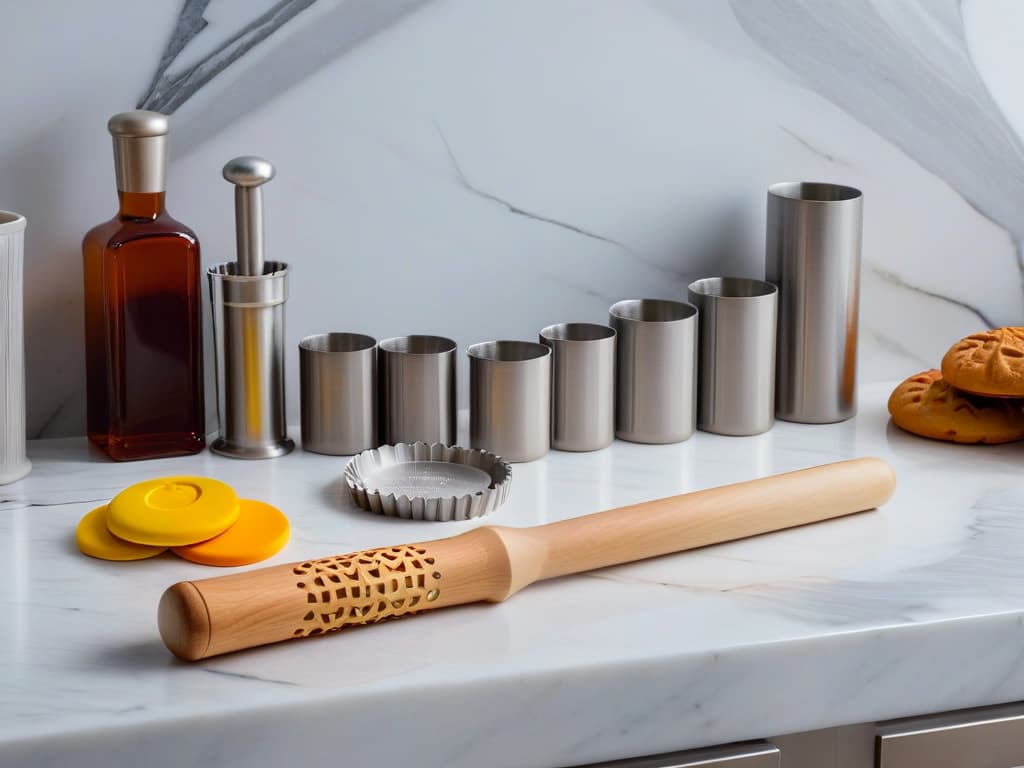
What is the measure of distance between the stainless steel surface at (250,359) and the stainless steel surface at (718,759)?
41cm

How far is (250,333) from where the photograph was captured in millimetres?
917

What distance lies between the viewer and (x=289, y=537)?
0.80m

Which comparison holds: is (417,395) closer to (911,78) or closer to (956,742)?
(956,742)

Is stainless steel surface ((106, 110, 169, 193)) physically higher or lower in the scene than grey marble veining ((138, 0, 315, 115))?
lower

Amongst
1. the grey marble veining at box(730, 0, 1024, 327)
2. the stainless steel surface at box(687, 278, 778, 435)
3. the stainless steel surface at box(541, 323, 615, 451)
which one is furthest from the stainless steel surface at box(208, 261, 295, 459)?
the grey marble veining at box(730, 0, 1024, 327)

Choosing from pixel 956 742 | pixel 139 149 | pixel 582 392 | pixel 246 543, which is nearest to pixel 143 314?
pixel 139 149

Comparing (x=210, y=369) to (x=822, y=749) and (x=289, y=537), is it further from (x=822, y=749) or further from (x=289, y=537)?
(x=822, y=749)

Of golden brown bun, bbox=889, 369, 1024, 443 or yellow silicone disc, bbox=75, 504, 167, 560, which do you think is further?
golden brown bun, bbox=889, 369, 1024, 443

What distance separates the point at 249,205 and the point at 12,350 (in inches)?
7.7

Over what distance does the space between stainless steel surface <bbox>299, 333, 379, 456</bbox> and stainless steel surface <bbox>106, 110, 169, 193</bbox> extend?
17 cm

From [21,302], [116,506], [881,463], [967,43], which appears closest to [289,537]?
[116,506]

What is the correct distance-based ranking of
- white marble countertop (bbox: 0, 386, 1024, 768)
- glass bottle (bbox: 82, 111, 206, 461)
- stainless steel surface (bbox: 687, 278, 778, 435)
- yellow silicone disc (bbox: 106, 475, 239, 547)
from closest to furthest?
white marble countertop (bbox: 0, 386, 1024, 768) < yellow silicone disc (bbox: 106, 475, 239, 547) < glass bottle (bbox: 82, 111, 206, 461) < stainless steel surface (bbox: 687, 278, 778, 435)

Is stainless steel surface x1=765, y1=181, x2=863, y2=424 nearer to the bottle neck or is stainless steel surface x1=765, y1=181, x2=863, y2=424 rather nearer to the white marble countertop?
the white marble countertop

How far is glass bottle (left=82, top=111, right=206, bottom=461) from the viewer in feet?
2.88
